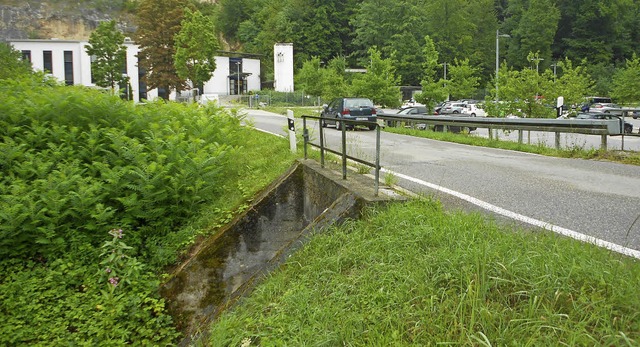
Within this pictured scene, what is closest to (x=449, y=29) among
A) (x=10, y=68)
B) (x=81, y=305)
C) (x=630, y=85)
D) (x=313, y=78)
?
(x=313, y=78)

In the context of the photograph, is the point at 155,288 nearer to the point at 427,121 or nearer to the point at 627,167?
the point at 627,167

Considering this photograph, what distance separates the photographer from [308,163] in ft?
29.4

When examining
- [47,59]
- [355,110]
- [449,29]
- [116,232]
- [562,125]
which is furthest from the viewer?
[449,29]

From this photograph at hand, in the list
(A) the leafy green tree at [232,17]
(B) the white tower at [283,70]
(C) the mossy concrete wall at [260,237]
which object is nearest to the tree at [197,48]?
(B) the white tower at [283,70]

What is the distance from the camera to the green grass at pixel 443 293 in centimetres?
341

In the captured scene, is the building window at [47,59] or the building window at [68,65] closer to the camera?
the building window at [47,59]

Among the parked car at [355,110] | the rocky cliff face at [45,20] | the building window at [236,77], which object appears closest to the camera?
the parked car at [355,110]

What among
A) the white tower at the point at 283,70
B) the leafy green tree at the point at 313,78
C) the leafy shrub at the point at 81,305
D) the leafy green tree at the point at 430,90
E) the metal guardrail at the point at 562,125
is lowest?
the leafy shrub at the point at 81,305

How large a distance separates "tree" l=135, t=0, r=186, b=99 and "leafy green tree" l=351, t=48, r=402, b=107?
29684 mm

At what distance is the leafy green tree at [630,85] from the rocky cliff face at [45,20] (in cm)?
11470

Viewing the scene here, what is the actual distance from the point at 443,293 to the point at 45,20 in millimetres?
141208

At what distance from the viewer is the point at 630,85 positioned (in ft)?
149

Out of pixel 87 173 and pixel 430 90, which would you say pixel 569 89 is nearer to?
pixel 430 90

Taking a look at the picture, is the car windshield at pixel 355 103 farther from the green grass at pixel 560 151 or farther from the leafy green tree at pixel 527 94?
the green grass at pixel 560 151
